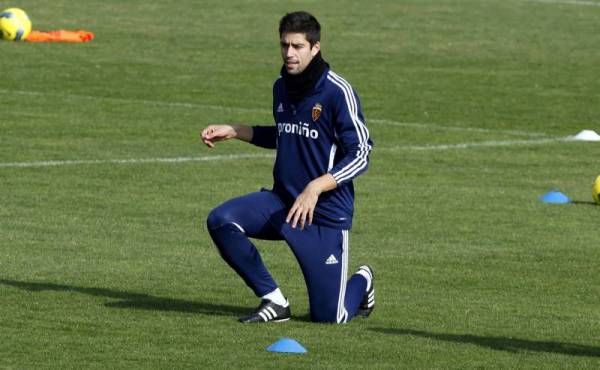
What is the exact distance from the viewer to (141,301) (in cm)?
1294

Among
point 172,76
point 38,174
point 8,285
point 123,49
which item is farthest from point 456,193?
point 123,49

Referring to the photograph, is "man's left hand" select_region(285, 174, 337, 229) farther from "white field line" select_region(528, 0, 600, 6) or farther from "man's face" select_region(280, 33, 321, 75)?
"white field line" select_region(528, 0, 600, 6)

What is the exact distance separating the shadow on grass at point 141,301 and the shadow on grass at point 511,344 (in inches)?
48.6

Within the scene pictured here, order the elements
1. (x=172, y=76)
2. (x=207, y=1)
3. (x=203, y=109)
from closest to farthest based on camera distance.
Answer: (x=203, y=109)
(x=172, y=76)
(x=207, y=1)

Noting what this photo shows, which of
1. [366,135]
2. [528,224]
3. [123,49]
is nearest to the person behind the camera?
[366,135]

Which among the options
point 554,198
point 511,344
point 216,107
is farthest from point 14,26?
point 511,344

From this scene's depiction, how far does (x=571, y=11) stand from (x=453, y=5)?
2.58 meters

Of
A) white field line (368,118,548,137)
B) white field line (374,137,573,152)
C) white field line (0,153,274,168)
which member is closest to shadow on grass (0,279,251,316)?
white field line (0,153,274,168)

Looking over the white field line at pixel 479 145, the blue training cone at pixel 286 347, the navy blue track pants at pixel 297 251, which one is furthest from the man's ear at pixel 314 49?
the white field line at pixel 479 145

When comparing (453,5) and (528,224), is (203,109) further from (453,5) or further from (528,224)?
(453,5)

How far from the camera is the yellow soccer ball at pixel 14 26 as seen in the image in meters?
32.6

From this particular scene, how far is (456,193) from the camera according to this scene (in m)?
18.8

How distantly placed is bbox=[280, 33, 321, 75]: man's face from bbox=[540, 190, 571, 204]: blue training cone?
6.71m

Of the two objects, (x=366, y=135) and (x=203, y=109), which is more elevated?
(x=366, y=135)
